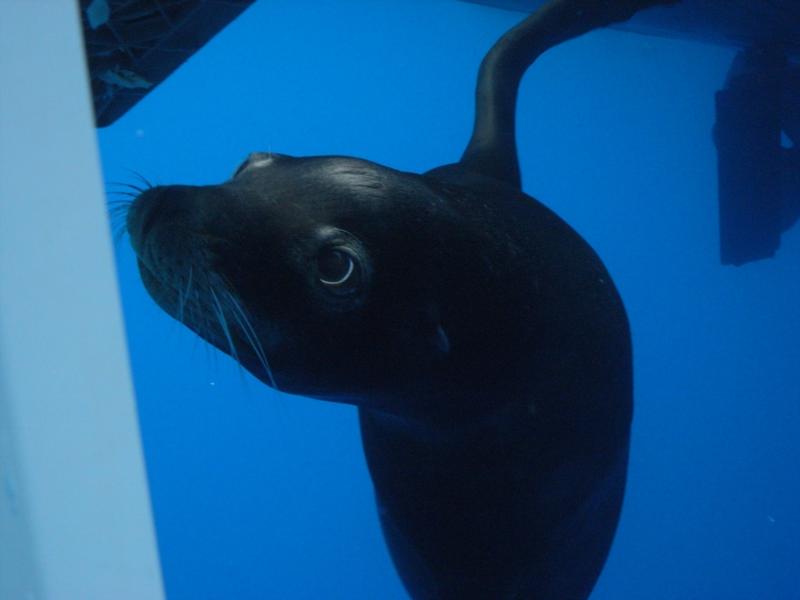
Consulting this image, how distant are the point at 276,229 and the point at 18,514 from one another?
69cm

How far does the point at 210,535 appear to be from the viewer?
2572 millimetres

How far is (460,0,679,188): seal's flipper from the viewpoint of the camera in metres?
1.70

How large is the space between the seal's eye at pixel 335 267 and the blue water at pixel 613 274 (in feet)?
5.28

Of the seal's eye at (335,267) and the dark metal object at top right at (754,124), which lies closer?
the seal's eye at (335,267)

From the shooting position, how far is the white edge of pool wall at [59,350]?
330 mm

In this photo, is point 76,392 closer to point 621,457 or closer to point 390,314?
point 390,314

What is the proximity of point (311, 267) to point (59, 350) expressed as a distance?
2.24ft

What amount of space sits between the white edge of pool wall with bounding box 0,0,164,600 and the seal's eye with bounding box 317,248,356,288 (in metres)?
0.67

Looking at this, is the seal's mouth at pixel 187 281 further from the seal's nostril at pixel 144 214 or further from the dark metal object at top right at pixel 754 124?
the dark metal object at top right at pixel 754 124

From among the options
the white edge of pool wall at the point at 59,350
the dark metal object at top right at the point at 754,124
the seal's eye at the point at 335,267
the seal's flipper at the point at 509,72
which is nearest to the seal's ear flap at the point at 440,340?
the seal's eye at the point at 335,267

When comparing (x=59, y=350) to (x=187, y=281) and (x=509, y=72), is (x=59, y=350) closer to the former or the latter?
(x=187, y=281)

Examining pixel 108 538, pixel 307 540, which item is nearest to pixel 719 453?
pixel 307 540

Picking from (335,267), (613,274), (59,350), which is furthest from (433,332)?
(613,274)

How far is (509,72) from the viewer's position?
1.93 metres
